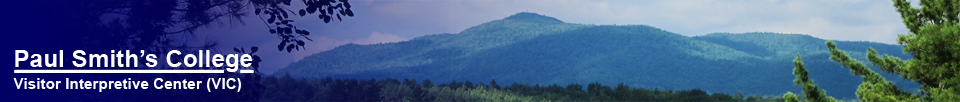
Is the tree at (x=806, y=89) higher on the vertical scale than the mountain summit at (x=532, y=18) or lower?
lower

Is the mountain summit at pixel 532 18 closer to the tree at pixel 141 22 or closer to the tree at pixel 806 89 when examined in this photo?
the tree at pixel 806 89

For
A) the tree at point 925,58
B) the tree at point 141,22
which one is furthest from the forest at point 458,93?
the tree at point 141,22

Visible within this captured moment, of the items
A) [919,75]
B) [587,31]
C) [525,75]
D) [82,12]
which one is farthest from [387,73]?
[82,12]

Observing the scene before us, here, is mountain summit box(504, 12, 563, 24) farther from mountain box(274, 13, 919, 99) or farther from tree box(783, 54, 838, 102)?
tree box(783, 54, 838, 102)

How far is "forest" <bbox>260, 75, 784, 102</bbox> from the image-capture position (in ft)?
15.7

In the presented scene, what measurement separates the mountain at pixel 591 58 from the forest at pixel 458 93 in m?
14.8

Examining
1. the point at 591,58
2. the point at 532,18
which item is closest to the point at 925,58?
the point at 591,58

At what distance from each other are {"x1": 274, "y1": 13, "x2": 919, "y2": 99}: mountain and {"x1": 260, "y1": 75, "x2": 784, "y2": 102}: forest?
1476 centimetres

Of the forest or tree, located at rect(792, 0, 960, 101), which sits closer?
tree, located at rect(792, 0, 960, 101)

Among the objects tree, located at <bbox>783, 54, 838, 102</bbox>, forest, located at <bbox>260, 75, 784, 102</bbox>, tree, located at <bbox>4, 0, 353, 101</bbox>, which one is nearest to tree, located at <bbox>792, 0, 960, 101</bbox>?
tree, located at <bbox>783, 54, 838, 102</bbox>

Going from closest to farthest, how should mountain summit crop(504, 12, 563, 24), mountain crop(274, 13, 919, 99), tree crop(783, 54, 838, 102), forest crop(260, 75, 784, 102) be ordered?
1. tree crop(783, 54, 838, 102)
2. forest crop(260, 75, 784, 102)
3. mountain crop(274, 13, 919, 99)
4. mountain summit crop(504, 12, 563, 24)

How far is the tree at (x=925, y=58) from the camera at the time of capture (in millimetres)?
3785

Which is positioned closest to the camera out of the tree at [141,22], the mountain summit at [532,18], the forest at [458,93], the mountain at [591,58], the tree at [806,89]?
the tree at [141,22]

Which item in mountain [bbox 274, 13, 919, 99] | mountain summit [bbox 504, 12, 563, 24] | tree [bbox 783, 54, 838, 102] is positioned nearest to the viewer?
tree [bbox 783, 54, 838, 102]
